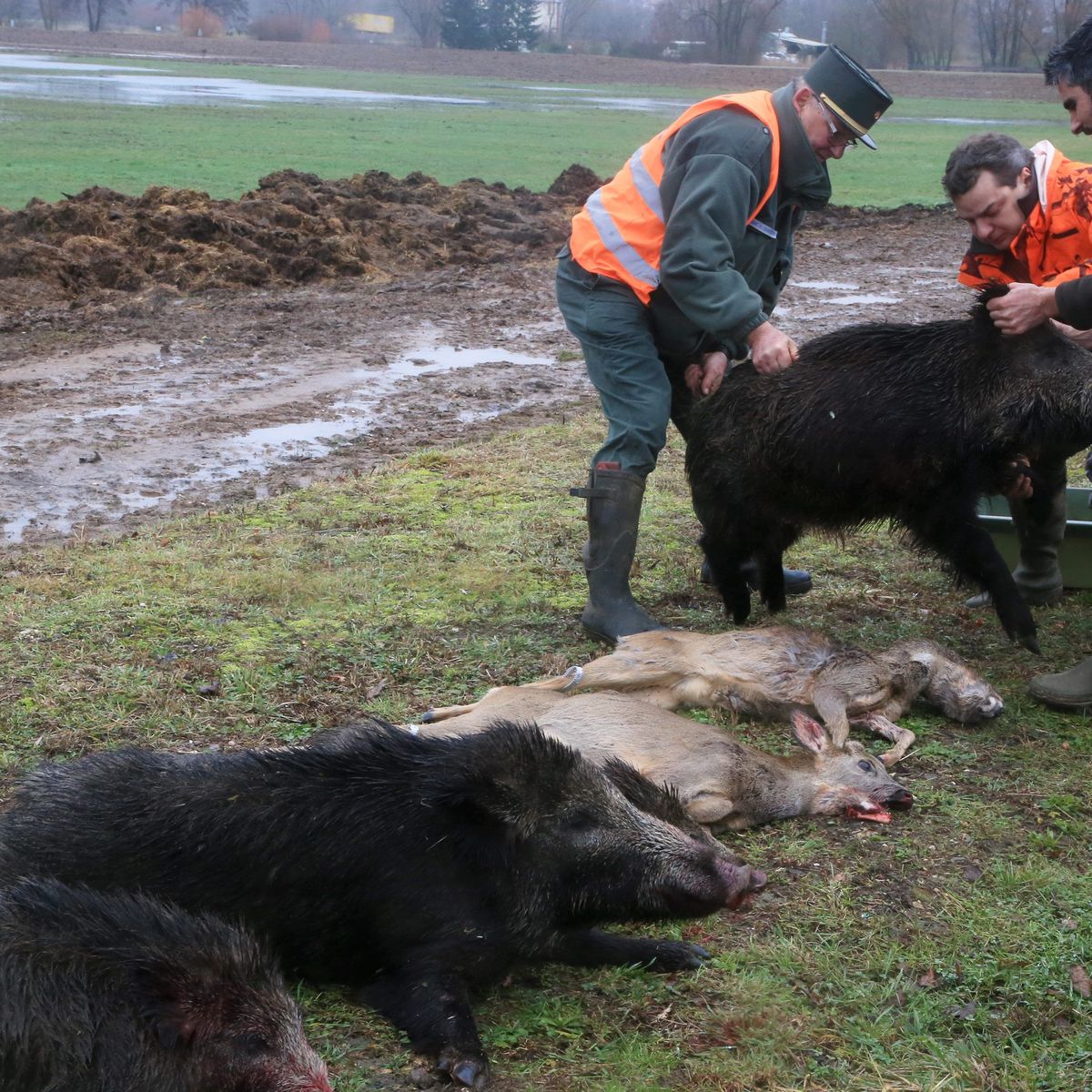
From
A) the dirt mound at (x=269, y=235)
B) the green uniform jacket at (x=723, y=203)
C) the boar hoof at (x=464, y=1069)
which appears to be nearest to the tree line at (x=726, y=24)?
the dirt mound at (x=269, y=235)

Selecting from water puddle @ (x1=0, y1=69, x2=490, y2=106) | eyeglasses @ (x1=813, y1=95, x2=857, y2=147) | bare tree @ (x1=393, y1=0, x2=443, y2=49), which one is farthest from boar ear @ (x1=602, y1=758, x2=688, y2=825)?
bare tree @ (x1=393, y1=0, x2=443, y2=49)

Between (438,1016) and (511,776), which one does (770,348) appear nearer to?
(511,776)

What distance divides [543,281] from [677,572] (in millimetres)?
7871

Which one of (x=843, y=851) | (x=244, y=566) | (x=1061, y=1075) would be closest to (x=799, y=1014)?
(x=1061, y=1075)

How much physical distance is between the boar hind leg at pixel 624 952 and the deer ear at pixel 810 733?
1.21 m

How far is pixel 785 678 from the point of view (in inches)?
201

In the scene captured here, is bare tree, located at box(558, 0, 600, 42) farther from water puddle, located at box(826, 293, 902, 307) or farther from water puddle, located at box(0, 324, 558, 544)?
water puddle, located at box(0, 324, 558, 544)

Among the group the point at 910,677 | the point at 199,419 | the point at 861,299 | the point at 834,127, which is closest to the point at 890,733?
the point at 910,677

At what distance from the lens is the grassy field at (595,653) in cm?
330

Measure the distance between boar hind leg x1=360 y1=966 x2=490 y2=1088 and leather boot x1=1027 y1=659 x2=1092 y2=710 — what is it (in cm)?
281

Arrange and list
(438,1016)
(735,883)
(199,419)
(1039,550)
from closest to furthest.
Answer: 1. (438,1016)
2. (735,883)
3. (1039,550)
4. (199,419)

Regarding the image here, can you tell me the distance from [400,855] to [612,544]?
8.30ft

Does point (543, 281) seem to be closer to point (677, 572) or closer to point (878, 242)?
point (878, 242)

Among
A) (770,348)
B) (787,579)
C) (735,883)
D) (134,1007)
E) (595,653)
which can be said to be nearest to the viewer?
(134,1007)
